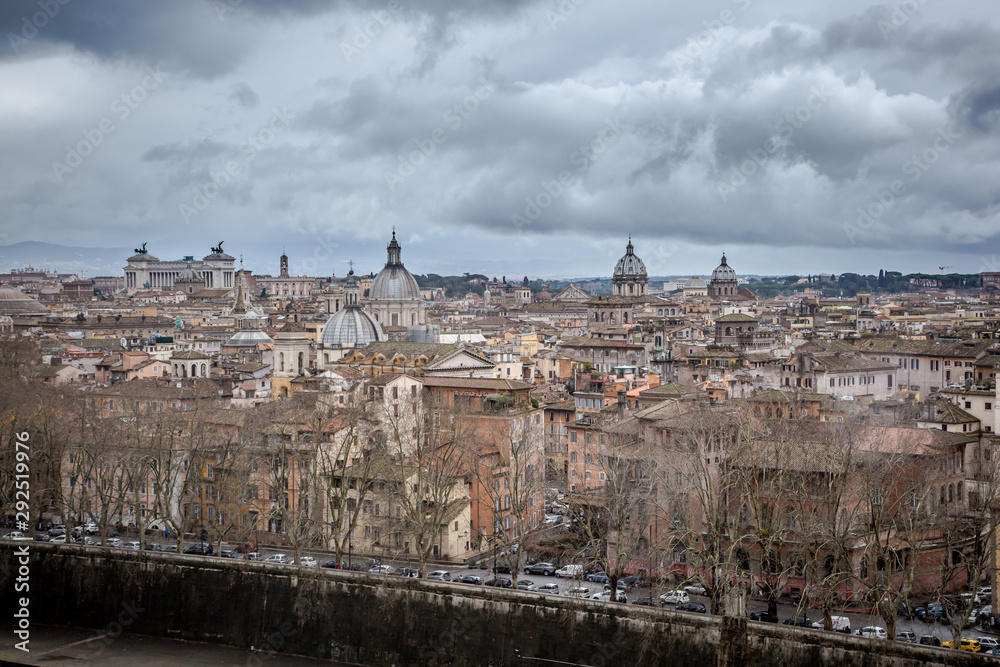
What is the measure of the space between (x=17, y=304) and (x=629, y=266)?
6642cm

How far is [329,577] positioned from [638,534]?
7.14 meters

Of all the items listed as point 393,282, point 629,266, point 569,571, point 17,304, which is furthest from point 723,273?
point 569,571

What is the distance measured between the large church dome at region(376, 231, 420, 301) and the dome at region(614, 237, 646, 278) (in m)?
44.9

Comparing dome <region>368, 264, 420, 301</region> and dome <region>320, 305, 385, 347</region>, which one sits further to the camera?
dome <region>368, 264, 420, 301</region>

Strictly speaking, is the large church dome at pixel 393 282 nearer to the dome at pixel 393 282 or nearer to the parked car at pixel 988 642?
the dome at pixel 393 282

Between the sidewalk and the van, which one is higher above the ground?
the van

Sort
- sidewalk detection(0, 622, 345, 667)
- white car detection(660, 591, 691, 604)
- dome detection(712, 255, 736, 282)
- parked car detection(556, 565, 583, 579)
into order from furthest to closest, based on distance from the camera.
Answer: dome detection(712, 255, 736, 282)
parked car detection(556, 565, 583, 579)
white car detection(660, 591, 691, 604)
sidewalk detection(0, 622, 345, 667)

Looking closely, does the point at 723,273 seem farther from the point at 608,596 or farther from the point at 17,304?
the point at 608,596

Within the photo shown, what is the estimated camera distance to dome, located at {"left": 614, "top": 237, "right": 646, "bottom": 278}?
141m

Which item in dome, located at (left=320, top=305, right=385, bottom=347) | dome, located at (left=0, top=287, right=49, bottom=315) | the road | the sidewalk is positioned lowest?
the sidewalk

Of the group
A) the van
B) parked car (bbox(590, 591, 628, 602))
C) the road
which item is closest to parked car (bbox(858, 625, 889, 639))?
the road

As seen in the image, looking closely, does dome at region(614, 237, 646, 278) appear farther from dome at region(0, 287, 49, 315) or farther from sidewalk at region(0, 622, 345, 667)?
sidewalk at region(0, 622, 345, 667)

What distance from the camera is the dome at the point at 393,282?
99375 mm

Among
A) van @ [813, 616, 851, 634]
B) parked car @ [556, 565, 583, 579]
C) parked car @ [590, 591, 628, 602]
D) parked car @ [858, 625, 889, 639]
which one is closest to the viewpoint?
parked car @ [858, 625, 889, 639]
